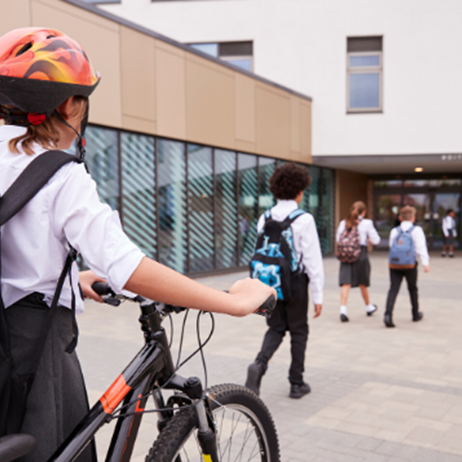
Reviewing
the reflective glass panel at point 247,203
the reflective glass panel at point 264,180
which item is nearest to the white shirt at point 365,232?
the reflective glass panel at point 247,203

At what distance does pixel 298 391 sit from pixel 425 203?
2088 cm

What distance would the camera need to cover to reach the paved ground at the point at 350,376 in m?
3.56

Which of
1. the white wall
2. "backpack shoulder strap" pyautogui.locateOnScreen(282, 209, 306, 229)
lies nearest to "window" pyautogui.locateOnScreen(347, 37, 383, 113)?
the white wall

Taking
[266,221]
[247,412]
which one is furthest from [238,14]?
[247,412]

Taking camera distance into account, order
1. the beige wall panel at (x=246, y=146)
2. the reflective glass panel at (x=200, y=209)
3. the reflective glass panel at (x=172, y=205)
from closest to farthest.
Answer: the reflective glass panel at (x=172, y=205)
the reflective glass panel at (x=200, y=209)
the beige wall panel at (x=246, y=146)

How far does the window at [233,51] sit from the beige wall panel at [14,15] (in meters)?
10.3

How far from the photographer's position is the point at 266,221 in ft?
14.6

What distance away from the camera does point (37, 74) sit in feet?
4.32

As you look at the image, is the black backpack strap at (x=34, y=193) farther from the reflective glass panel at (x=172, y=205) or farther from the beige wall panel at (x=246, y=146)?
the beige wall panel at (x=246, y=146)

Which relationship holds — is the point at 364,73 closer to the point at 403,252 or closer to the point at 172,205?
the point at 172,205

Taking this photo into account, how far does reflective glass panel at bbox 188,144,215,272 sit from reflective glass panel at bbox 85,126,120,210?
241 centimetres

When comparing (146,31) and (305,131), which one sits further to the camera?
(305,131)

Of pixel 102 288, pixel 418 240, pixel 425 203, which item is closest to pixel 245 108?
pixel 418 240

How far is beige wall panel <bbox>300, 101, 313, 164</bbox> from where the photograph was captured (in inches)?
687
